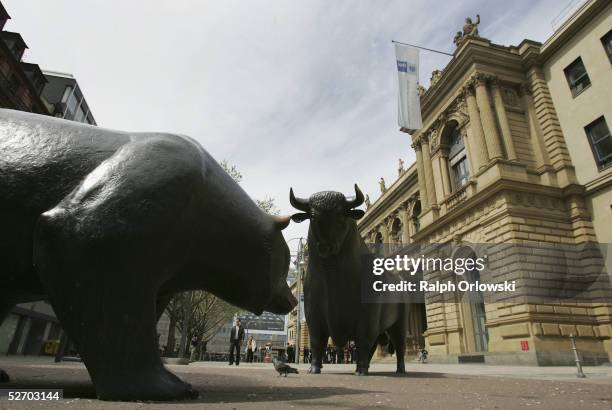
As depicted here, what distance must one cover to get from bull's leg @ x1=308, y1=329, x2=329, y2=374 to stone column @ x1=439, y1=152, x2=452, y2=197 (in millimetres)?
19995

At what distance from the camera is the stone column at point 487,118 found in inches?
790

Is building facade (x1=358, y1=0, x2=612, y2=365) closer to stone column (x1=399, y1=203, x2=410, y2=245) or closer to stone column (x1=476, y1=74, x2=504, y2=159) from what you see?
stone column (x1=476, y1=74, x2=504, y2=159)

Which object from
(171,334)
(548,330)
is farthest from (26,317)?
(548,330)

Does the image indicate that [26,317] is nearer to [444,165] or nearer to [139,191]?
[139,191]

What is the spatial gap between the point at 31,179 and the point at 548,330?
18.5 m

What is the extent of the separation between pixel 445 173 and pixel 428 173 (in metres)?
1.70

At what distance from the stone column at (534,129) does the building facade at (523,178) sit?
0.06 metres

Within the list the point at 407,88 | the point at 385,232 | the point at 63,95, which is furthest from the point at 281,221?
the point at 63,95

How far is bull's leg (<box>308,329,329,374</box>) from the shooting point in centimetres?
586

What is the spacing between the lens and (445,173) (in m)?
24.5

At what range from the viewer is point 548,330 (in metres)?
15.7

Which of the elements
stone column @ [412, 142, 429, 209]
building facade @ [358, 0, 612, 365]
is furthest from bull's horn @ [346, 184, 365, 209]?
stone column @ [412, 142, 429, 209]

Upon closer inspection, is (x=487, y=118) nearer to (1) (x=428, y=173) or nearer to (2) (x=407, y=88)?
(2) (x=407, y=88)

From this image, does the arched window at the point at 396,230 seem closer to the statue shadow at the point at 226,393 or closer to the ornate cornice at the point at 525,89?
the ornate cornice at the point at 525,89
